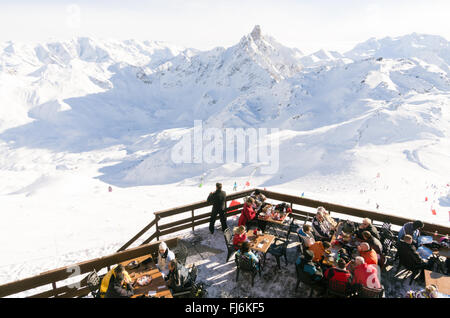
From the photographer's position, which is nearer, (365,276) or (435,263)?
(365,276)

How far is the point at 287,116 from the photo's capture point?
260ft

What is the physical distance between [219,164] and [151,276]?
150ft

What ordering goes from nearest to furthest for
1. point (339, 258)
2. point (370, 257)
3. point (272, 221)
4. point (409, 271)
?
point (370, 257) < point (339, 258) < point (409, 271) < point (272, 221)

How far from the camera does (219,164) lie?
172 feet

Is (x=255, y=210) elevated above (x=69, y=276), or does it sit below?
above

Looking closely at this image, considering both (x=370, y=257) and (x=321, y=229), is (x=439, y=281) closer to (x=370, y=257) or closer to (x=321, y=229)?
(x=370, y=257)

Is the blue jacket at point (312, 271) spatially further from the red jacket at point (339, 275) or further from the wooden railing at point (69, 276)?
the wooden railing at point (69, 276)

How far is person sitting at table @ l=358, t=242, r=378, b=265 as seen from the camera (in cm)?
690

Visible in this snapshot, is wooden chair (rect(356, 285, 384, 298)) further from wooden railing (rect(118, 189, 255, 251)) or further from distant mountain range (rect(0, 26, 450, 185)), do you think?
distant mountain range (rect(0, 26, 450, 185))

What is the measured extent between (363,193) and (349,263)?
76.9 ft

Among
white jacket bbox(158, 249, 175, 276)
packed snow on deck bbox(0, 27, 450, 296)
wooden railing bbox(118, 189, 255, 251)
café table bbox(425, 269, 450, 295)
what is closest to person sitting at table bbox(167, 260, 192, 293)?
white jacket bbox(158, 249, 175, 276)

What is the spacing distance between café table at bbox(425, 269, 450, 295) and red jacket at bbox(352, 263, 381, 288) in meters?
1.41

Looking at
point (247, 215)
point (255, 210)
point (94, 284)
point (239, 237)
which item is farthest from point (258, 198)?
point (94, 284)

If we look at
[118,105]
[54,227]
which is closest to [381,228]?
[54,227]
